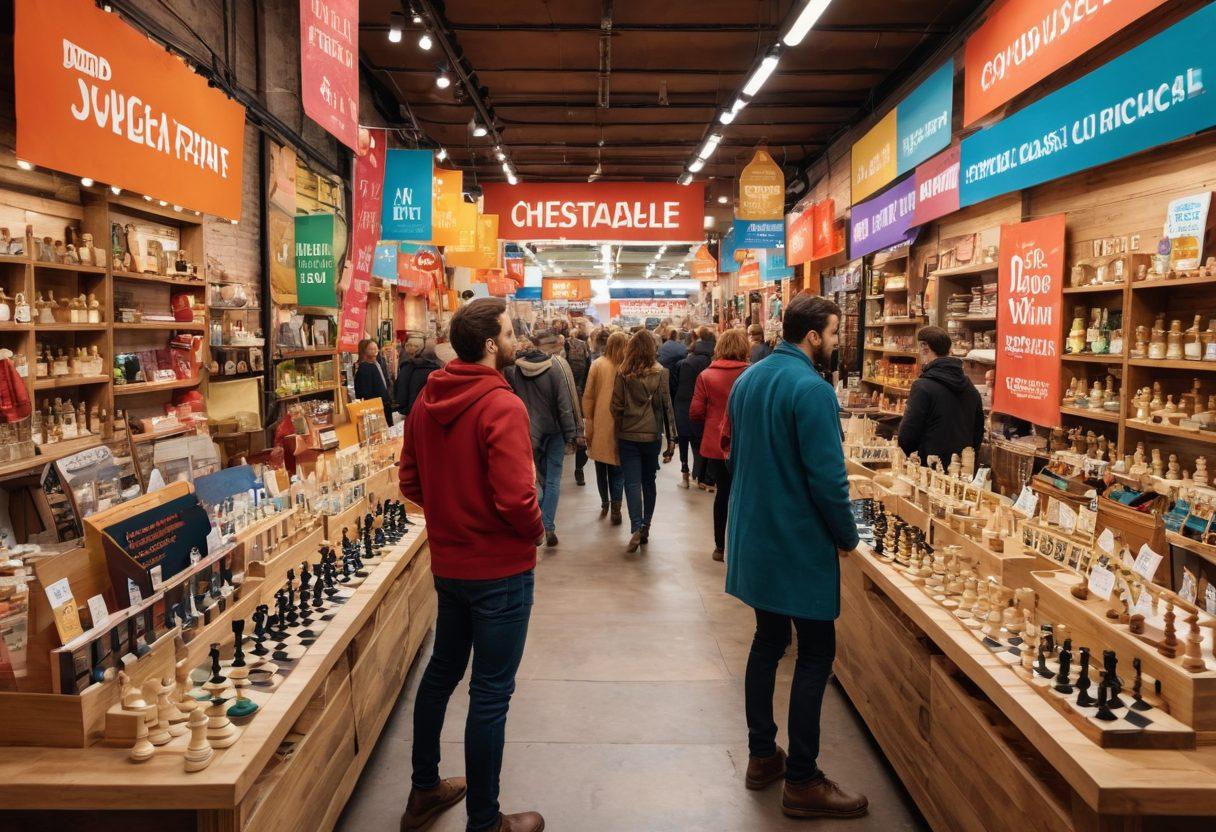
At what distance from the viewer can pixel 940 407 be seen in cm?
510

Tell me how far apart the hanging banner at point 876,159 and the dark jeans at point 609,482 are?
151 inches

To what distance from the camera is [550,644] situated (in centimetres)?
481

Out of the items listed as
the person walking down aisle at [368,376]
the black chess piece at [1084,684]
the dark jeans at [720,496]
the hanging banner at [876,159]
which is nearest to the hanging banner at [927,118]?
the hanging banner at [876,159]

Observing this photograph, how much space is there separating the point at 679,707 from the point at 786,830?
1.06 meters

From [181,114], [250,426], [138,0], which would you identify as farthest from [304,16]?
[250,426]

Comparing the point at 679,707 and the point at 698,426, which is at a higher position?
the point at 698,426

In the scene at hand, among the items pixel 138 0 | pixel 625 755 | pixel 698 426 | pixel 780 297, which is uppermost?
pixel 138 0

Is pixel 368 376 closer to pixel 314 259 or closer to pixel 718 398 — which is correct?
pixel 314 259

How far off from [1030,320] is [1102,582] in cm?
393

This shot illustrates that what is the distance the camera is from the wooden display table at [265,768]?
75.0 inches

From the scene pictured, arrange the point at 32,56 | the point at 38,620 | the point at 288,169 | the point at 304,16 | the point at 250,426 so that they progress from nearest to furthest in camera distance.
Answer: the point at 38,620 < the point at 32,56 < the point at 304,16 < the point at 250,426 < the point at 288,169

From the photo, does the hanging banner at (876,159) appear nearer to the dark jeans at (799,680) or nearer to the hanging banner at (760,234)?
the hanging banner at (760,234)

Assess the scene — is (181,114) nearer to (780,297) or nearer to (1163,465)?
(1163,465)

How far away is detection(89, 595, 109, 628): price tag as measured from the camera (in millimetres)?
2137
